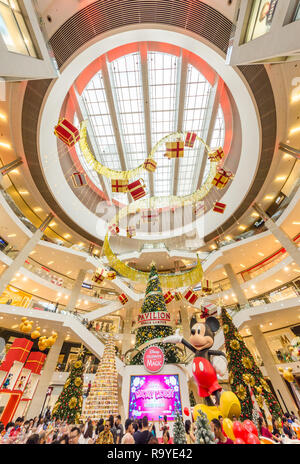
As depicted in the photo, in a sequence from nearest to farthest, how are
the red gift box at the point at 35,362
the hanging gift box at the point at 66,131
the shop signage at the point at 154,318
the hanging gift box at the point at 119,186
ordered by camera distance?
the hanging gift box at the point at 66,131, the hanging gift box at the point at 119,186, the shop signage at the point at 154,318, the red gift box at the point at 35,362

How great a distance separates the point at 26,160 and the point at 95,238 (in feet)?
26.3

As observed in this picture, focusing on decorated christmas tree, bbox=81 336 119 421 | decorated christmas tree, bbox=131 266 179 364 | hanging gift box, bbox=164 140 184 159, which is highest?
hanging gift box, bbox=164 140 184 159

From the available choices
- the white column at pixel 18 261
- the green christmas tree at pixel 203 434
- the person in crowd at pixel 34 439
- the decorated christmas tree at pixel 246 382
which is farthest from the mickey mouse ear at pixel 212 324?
the white column at pixel 18 261

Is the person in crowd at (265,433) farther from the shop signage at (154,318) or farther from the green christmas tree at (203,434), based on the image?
the shop signage at (154,318)

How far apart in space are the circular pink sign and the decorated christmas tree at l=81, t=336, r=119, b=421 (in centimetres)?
196

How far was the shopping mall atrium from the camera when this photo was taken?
505 centimetres

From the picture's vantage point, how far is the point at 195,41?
8.38m

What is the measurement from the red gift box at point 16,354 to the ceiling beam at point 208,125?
1672cm

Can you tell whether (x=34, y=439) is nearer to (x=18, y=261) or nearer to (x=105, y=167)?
(x=105, y=167)

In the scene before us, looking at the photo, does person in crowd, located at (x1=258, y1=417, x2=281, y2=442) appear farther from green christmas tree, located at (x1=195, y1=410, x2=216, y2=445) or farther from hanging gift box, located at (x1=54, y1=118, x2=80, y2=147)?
hanging gift box, located at (x1=54, y1=118, x2=80, y2=147)

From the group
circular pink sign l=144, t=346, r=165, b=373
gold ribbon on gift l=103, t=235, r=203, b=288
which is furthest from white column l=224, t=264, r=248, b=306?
circular pink sign l=144, t=346, r=165, b=373

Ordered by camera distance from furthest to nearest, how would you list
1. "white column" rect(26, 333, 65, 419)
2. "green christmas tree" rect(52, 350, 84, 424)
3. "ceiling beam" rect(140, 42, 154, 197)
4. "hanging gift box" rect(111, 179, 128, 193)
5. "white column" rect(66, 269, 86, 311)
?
"white column" rect(66, 269, 86, 311) → "ceiling beam" rect(140, 42, 154, 197) → "white column" rect(26, 333, 65, 419) → "hanging gift box" rect(111, 179, 128, 193) → "green christmas tree" rect(52, 350, 84, 424)

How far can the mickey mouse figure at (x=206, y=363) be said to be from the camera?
439 cm

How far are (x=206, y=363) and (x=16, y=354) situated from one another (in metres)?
12.2
